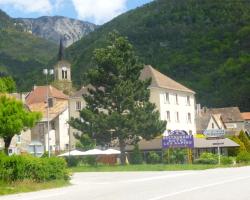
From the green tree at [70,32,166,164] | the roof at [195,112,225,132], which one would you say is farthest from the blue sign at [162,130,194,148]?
the roof at [195,112,225,132]

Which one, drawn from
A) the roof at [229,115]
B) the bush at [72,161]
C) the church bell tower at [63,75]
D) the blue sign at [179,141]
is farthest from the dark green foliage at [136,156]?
the church bell tower at [63,75]

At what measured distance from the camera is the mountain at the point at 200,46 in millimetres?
146625

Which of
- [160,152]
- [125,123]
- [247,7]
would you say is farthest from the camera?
[247,7]

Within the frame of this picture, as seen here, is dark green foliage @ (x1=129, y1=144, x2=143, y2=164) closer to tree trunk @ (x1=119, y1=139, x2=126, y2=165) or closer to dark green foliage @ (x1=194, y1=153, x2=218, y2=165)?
tree trunk @ (x1=119, y1=139, x2=126, y2=165)

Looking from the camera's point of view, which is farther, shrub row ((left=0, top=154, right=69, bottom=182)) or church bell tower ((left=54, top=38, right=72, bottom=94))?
church bell tower ((left=54, top=38, right=72, bottom=94))

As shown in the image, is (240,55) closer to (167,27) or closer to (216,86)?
(216,86)

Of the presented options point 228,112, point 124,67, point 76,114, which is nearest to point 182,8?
point 228,112

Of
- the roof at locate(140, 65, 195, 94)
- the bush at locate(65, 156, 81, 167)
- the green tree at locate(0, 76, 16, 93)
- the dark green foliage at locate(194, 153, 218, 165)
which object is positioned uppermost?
the roof at locate(140, 65, 195, 94)

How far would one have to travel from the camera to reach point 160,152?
225 ft

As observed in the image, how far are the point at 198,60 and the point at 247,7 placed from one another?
34.9 metres

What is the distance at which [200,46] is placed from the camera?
160 metres

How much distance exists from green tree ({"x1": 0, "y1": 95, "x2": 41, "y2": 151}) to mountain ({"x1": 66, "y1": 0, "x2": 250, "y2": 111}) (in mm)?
115068

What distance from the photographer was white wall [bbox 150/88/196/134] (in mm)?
84125

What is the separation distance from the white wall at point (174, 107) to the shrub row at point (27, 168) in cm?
5348
